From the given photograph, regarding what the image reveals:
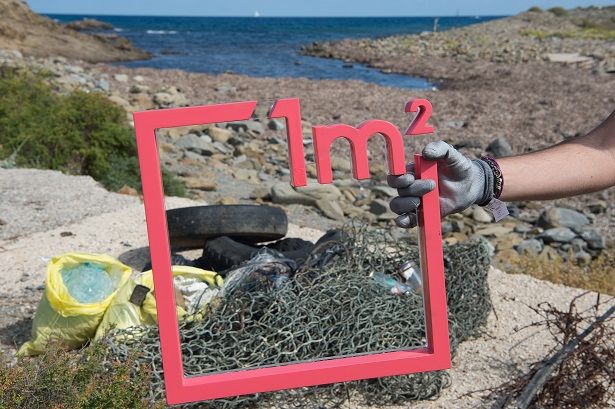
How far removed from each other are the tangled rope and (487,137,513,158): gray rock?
33.1 feet

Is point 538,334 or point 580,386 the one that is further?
point 538,334

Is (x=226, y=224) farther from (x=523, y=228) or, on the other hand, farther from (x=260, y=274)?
(x=523, y=228)

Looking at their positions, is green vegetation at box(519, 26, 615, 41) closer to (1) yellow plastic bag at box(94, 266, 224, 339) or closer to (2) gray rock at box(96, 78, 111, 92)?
(2) gray rock at box(96, 78, 111, 92)

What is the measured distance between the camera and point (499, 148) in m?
14.4

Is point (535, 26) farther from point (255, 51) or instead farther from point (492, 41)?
point (255, 51)

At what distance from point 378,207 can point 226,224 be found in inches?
162

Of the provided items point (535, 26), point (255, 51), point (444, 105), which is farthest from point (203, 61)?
point (535, 26)

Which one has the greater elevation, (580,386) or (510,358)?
(580,386)

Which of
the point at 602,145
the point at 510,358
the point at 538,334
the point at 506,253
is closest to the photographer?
the point at 602,145

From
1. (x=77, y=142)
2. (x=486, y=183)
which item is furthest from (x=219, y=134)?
(x=486, y=183)

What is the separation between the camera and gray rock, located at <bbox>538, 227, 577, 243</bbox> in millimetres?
9266

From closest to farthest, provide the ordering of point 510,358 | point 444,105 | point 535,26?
1. point 510,358
2. point 444,105
3. point 535,26

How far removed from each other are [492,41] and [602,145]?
44.6m

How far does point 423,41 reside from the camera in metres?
48.0
